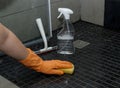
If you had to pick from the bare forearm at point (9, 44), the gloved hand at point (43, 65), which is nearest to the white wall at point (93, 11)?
the gloved hand at point (43, 65)

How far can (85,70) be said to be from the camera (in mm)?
991

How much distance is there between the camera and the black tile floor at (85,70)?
35.7 inches

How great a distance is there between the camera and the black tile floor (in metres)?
0.91

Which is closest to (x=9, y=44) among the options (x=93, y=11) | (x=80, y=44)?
(x=80, y=44)

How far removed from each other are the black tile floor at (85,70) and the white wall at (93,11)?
20 centimetres

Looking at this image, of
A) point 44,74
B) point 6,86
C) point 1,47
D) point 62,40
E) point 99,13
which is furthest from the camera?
point 99,13

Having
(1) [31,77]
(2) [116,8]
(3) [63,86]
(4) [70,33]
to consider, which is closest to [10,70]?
(1) [31,77]

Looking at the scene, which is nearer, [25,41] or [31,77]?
[31,77]

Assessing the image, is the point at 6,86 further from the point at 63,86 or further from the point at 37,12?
the point at 37,12

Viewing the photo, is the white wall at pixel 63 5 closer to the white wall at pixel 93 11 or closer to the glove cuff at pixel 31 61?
the white wall at pixel 93 11

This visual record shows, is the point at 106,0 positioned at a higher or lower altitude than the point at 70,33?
higher

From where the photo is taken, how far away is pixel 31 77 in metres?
0.96

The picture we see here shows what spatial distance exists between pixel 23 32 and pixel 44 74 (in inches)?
12.7

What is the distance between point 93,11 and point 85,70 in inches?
22.4
